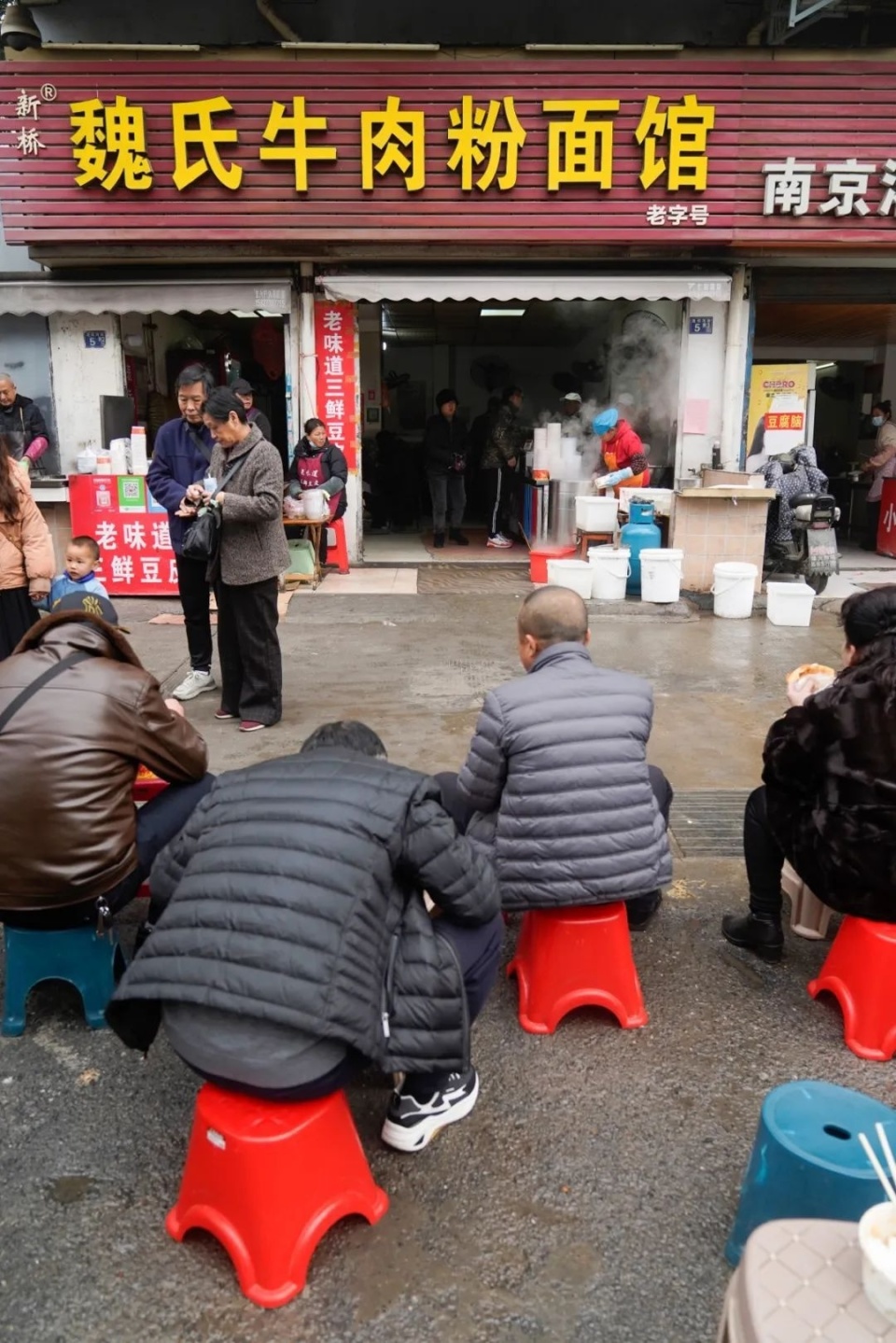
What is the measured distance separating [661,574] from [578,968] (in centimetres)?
646

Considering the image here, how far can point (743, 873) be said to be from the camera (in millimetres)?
4340

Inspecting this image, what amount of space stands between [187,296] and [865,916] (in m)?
9.42

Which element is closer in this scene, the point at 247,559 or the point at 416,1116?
the point at 416,1116

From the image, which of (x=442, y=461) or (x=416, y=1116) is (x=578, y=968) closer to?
(x=416, y=1116)

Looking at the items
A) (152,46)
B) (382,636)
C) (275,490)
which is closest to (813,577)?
(382,636)

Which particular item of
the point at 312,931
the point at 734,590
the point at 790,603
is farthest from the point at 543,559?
the point at 312,931

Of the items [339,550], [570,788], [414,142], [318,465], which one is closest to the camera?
[570,788]

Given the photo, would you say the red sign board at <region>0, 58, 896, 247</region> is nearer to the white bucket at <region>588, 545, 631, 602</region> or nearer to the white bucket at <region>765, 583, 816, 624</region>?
the white bucket at <region>588, 545, 631, 602</region>

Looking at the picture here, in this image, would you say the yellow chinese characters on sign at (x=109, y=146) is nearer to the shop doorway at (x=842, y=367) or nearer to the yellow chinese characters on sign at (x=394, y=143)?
the yellow chinese characters on sign at (x=394, y=143)

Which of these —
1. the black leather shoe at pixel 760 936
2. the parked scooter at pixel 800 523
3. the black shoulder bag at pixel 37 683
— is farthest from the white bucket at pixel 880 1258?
the parked scooter at pixel 800 523

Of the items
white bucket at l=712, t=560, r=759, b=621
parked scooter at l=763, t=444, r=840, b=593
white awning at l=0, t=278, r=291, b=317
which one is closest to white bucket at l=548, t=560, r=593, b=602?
white bucket at l=712, t=560, r=759, b=621

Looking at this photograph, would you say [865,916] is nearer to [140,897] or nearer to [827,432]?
[140,897]

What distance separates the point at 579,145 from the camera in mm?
9844

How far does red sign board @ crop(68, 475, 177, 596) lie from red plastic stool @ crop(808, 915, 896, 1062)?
768 cm
